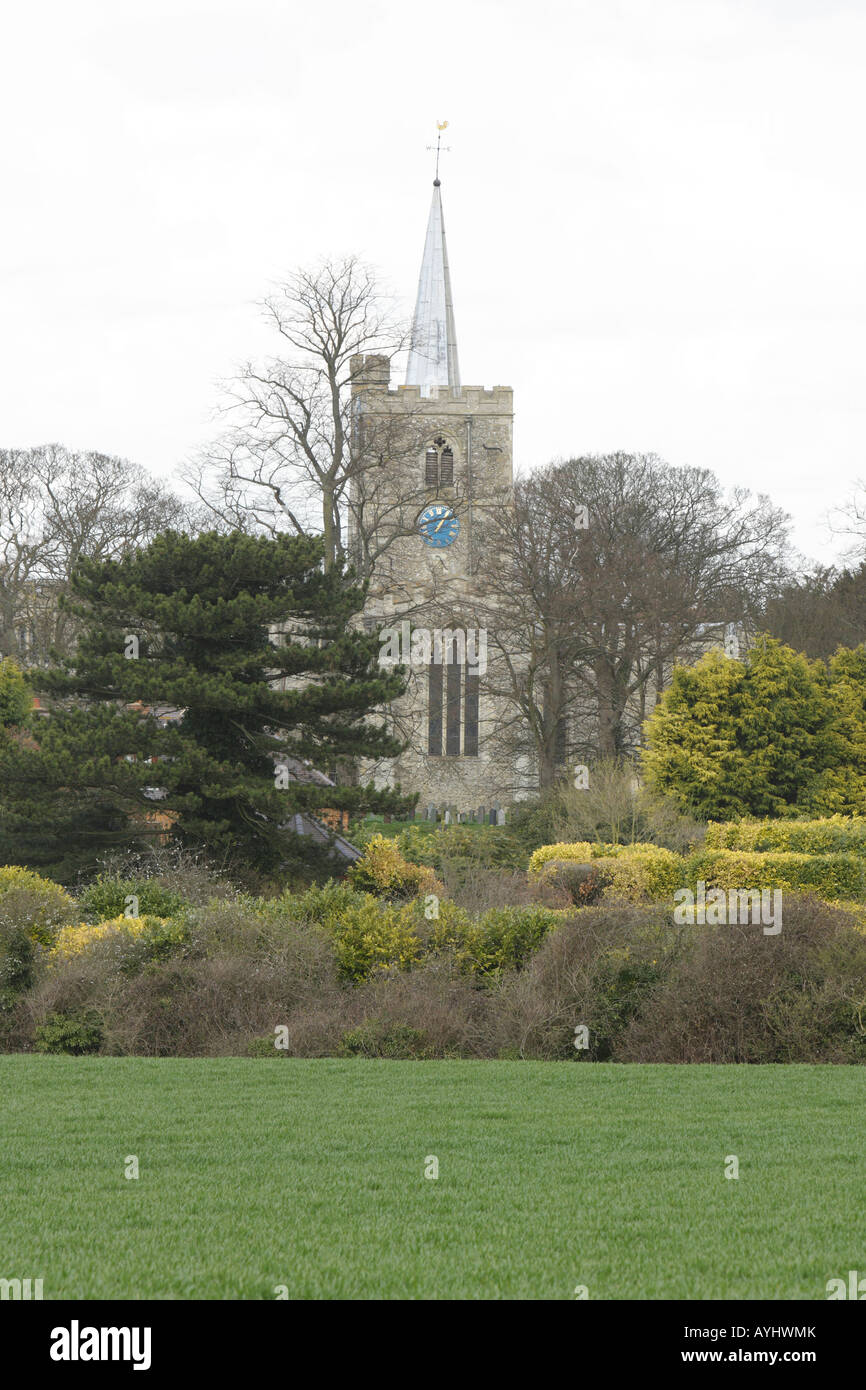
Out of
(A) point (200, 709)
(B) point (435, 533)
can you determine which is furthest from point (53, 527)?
(A) point (200, 709)

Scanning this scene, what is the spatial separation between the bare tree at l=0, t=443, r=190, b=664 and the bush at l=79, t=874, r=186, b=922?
23676 millimetres

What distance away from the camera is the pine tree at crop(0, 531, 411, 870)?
20.7 m

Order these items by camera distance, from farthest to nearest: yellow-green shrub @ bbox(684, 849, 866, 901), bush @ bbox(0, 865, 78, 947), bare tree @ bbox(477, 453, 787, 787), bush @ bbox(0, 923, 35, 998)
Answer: bare tree @ bbox(477, 453, 787, 787) → yellow-green shrub @ bbox(684, 849, 866, 901) → bush @ bbox(0, 865, 78, 947) → bush @ bbox(0, 923, 35, 998)

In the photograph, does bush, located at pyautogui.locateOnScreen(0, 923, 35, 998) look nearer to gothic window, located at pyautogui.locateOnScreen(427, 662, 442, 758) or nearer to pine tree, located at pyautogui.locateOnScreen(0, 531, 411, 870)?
pine tree, located at pyautogui.locateOnScreen(0, 531, 411, 870)

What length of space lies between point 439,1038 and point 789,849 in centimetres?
902

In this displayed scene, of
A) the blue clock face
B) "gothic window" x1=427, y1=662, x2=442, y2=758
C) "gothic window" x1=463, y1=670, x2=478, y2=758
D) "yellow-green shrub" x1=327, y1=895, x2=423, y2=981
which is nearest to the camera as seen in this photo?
"yellow-green shrub" x1=327, y1=895, x2=423, y2=981

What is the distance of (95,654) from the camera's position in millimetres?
22688

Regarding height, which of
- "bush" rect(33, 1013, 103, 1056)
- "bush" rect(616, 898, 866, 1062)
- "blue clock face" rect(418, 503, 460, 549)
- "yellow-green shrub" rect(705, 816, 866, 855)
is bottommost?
"bush" rect(33, 1013, 103, 1056)

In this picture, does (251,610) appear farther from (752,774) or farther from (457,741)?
(457,741)

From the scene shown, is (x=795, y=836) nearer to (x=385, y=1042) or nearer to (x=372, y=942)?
(x=372, y=942)

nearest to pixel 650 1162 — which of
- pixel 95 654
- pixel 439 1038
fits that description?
pixel 439 1038

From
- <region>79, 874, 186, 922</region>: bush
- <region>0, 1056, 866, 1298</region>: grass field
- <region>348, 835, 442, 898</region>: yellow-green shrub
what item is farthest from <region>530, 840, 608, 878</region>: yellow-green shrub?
<region>0, 1056, 866, 1298</region>: grass field

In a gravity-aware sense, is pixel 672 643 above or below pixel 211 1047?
above

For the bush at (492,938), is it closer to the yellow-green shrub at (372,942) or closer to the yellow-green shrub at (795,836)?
the yellow-green shrub at (372,942)
